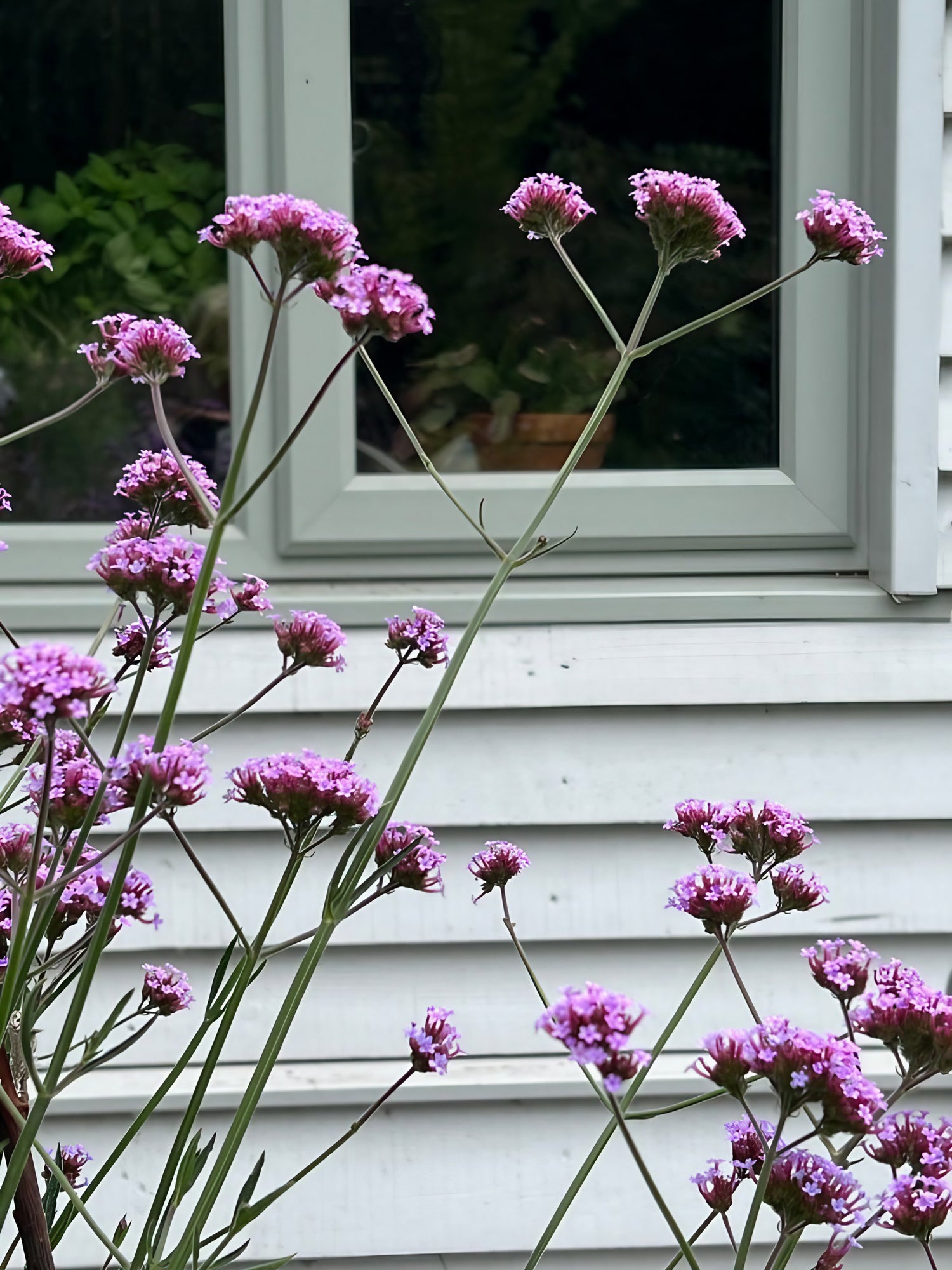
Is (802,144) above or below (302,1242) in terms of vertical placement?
above

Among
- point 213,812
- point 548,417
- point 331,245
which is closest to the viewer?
point 331,245

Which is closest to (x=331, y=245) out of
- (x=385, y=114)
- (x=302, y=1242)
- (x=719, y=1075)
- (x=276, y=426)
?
(x=719, y=1075)

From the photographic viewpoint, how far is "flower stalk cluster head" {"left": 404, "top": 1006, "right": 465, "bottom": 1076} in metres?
0.85

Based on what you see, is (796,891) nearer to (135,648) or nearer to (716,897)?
(716,897)

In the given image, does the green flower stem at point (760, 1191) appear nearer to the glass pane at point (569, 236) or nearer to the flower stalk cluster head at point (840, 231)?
the flower stalk cluster head at point (840, 231)

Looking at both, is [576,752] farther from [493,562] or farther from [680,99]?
[680,99]

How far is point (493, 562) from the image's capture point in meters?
1.72

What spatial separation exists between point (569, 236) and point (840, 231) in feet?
3.01

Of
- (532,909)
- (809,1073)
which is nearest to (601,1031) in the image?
(809,1073)

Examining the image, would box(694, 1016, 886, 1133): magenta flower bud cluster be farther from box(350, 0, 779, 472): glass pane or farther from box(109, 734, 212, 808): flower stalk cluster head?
box(350, 0, 779, 472): glass pane

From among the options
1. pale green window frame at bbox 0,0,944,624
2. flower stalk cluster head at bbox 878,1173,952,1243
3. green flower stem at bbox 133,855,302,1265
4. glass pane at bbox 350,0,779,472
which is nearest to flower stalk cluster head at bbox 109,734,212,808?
green flower stem at bbox 133,855,302,1265

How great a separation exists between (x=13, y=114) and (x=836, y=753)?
4.50 feet

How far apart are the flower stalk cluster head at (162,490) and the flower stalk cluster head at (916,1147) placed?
55 cm

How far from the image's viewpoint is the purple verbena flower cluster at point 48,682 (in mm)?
584
